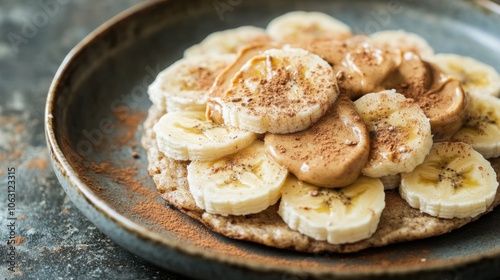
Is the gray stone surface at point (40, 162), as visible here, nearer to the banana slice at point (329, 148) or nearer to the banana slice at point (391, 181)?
the banana slice at point (329, 148)

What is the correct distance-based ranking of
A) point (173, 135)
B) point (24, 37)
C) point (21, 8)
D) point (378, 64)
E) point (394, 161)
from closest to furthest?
point (394, 161) < point (173, 135) < point (378, 64) < point (24, 37) < point (21, 8)

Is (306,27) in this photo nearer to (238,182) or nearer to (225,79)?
(225,79)

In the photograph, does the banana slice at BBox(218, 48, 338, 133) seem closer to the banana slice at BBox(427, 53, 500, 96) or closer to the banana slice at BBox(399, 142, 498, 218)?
the banana slice at BBox(399, 142, 498, 218)

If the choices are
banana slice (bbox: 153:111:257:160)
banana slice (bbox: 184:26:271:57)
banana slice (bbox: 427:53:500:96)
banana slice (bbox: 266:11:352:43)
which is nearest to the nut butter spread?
banana slice (bbox: 153:111:257:160)

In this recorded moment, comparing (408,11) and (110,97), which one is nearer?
(110,97)

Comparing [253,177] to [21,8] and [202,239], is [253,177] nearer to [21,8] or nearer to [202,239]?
[202,239]

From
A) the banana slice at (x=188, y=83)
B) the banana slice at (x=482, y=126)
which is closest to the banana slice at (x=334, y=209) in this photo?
the banana slice at (x=482, y=126)

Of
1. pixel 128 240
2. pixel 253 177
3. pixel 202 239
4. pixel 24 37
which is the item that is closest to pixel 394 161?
pixel 253 177
